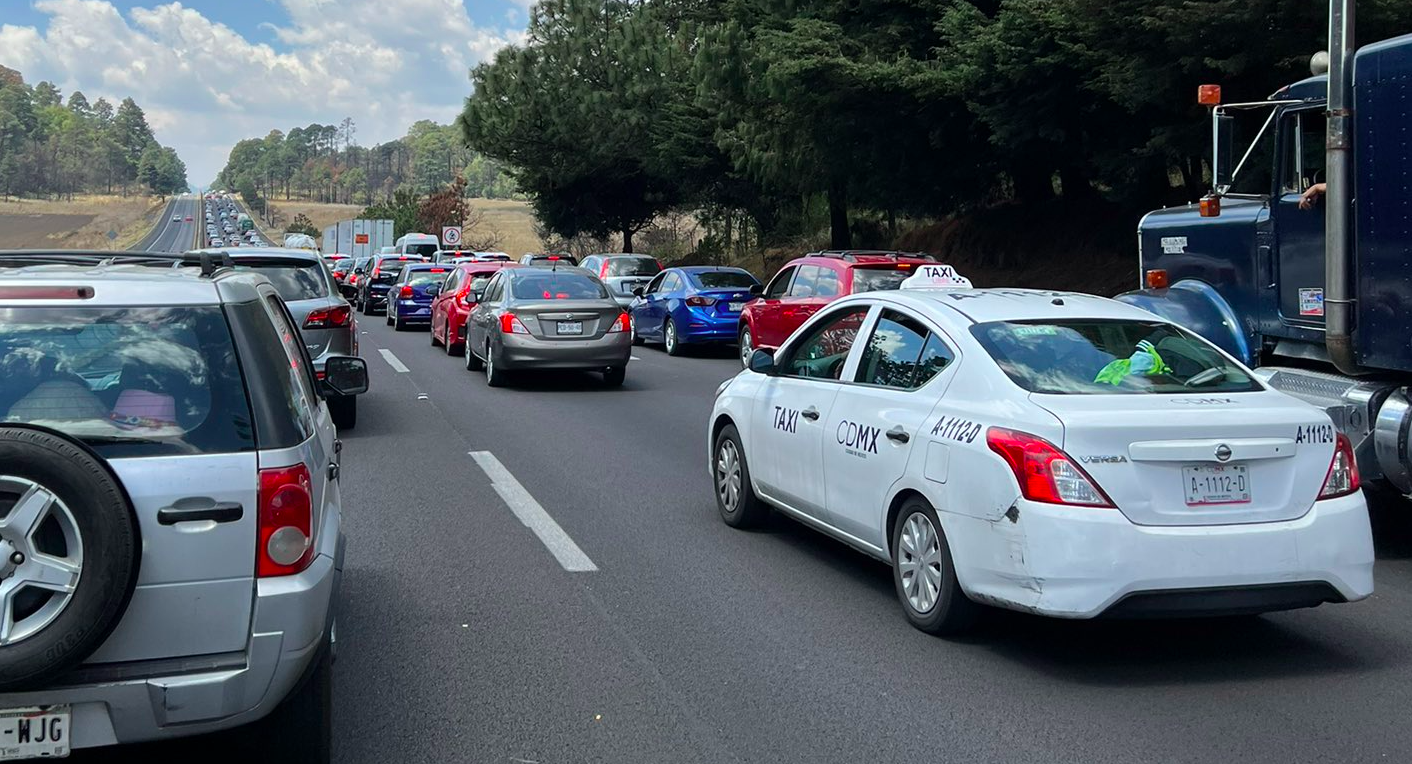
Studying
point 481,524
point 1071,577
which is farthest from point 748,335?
point 1071,577

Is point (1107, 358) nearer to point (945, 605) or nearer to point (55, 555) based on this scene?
point (945, 605)

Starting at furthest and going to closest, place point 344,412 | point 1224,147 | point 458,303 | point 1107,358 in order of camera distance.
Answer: point 458,303 < point 344,412 < point 1224,147 < point 1107,358

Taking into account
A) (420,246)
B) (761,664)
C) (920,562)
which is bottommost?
(761,664)

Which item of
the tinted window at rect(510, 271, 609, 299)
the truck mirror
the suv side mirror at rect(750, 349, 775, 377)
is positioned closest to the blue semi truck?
the truck mirror

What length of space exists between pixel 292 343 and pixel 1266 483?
4.15 metres

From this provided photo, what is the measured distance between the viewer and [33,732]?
379 centimetres

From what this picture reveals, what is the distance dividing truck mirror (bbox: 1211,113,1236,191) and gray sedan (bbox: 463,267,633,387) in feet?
29.0

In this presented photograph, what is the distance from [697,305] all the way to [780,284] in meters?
3.24

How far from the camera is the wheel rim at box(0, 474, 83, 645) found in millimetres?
3666

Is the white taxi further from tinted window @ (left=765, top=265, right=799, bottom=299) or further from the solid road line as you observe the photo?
tinted window @ (left=765, top=265, right=799, bottom=299)

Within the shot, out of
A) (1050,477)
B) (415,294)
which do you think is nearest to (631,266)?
(415,294)

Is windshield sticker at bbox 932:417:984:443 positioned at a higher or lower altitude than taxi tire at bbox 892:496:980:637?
higher

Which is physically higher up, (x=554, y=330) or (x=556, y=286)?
(x=556, y=286)

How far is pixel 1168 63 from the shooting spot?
17.3 meters
